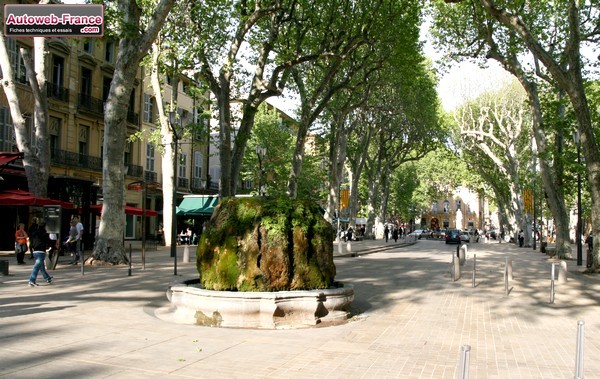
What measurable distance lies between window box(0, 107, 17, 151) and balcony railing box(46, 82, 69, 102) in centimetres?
359

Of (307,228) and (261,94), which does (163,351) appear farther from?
(261,94)

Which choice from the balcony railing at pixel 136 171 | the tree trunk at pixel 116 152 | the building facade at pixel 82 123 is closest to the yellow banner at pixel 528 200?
the building facade at pixel 82 123

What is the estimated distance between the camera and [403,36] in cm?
2645

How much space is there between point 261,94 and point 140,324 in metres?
14.7

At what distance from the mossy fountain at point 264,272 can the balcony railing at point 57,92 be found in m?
24.6

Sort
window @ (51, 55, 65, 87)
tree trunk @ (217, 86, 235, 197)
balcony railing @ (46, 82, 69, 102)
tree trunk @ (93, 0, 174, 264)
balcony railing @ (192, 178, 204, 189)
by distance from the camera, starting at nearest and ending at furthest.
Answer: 1. tree trunk @ (93, 0, 174, 264)
2. tree trunk @ (217, 86, 235, 197)
3. balcony railing @ (46, 82, 69, 102)
4. window @ (51, 55, 65, 87)
5. balcony railing @ (192, 178, 204, 189)

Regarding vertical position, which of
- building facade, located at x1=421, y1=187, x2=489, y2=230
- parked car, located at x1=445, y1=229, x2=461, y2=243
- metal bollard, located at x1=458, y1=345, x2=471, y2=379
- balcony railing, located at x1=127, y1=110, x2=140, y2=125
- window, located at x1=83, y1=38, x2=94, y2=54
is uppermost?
window, located at x1=83, y1=38, x2=94, y2=54

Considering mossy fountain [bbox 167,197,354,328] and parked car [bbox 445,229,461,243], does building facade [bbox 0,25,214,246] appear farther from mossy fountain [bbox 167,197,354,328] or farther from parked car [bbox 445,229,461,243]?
parked car [bbox 445,229,461,243]

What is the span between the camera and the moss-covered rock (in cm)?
884

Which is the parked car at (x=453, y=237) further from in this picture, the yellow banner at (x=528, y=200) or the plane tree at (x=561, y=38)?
the plane tree at (x=561, y=38)

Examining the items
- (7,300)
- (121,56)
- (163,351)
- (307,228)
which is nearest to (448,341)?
(307,228)

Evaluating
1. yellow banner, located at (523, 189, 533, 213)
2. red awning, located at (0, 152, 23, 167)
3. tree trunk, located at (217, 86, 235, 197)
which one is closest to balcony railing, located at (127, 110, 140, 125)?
red awning, located at (0, 152, 23, 167)

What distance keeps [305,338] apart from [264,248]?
6.12ft

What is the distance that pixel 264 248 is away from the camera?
8.93 meters
